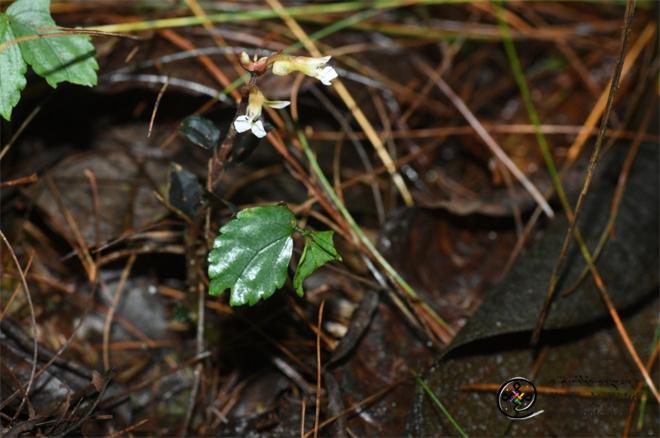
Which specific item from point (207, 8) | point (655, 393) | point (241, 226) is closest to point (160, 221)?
point (241, 226)

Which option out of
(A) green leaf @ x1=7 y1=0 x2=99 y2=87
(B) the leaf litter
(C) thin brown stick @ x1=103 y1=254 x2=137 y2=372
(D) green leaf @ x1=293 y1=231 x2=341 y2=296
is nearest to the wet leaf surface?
(B) the leaf litter

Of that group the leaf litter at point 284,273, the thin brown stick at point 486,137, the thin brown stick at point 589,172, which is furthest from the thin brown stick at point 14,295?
the thin brown stick at point 486,137

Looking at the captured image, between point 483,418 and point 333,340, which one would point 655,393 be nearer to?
point 483,418

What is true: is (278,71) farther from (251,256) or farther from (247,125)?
(251,256)

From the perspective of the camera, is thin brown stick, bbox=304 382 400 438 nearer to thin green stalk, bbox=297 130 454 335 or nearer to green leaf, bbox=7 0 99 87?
thin green stalk, bbox=297 130 454 335

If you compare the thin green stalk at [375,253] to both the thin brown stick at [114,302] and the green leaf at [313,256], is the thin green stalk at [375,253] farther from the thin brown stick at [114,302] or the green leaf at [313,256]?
the thin brown stick at [114,302]

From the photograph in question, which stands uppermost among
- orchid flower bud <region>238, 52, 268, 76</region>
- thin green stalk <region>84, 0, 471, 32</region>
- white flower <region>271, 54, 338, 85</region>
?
orchid flower bud <region>238, 52, 268, 76</region>
